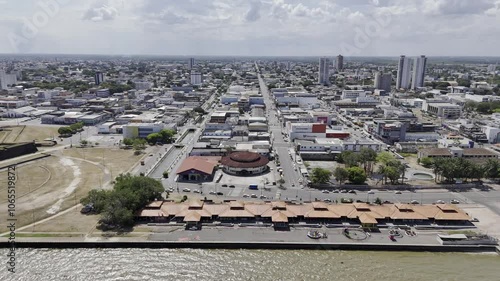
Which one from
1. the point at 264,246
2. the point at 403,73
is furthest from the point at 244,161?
the point at 403,73

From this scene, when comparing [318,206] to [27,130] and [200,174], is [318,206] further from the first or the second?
[27,130]

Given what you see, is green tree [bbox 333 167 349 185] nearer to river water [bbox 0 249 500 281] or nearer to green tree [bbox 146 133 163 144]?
river water [bbox 0 249 500 281]

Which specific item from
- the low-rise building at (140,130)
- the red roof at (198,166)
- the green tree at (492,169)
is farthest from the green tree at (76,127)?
the green tree at (492,169)

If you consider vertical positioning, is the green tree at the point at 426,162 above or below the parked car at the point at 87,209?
above

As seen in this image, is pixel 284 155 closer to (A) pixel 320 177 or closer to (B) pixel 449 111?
(A) pixel 320 177

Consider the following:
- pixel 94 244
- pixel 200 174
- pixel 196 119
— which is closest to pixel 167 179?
pixel 200 174

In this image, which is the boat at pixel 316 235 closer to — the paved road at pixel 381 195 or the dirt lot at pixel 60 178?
the paved road at pixel 381 195
